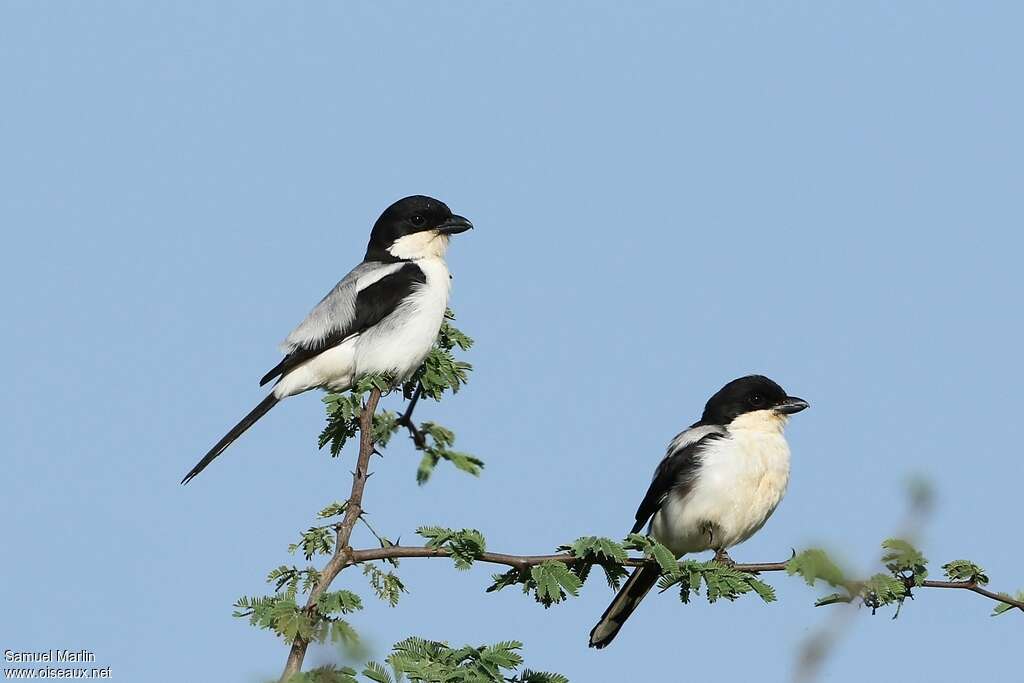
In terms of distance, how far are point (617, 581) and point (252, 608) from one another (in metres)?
1.60

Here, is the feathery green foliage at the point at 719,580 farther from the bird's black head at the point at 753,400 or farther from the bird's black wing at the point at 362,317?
the bird's black wing at the point at 362,317

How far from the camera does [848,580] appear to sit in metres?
2.40

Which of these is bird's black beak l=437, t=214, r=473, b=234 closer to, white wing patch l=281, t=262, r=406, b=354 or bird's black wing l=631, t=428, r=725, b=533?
white wing patch l=281, t=262, r=406, b=354

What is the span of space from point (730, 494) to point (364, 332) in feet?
8.26

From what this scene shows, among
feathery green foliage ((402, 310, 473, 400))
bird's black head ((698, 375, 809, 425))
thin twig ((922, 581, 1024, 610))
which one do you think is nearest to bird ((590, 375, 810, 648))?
bird's black head ((698, 375, 809, 425))

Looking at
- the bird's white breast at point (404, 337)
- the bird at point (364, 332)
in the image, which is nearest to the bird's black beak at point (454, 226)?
the bird at point (364, 332)

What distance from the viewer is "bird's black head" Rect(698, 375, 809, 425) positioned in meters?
8.02

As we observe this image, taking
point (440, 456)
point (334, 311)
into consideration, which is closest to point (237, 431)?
point (334, 311)

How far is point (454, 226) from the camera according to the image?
348 inches

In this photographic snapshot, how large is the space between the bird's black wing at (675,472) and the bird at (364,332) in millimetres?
1685

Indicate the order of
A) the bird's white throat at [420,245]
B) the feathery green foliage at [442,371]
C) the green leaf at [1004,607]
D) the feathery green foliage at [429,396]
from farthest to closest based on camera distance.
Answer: the bird's white throat at [420,245] < the feathery green foliage at [442,371] < the feathery green foliage at [429,396] < the green leaf at [1004,607]

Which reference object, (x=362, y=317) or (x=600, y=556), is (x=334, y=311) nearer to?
(x=362, y=317)

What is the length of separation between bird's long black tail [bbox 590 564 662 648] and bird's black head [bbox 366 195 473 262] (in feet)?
8.93

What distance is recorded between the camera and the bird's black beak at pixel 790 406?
8.04 meters
